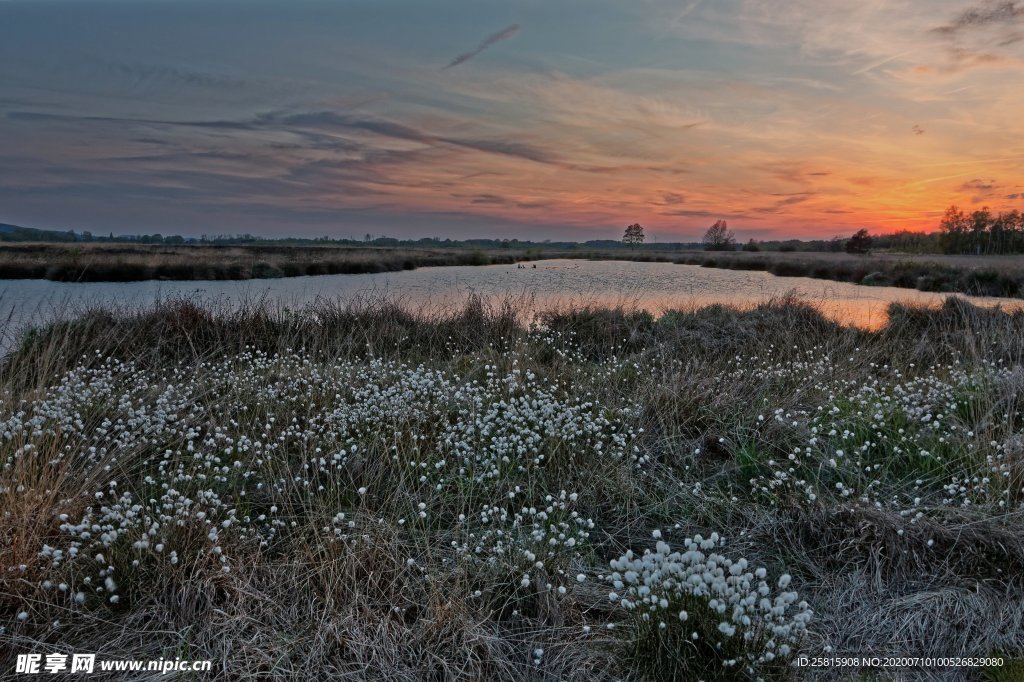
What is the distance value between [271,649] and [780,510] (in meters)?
3.98

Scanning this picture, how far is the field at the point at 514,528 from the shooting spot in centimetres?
318

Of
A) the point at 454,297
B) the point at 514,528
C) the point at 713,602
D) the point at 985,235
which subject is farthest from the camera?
the point at 985,235

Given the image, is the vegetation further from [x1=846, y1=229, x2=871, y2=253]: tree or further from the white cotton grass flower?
the white cotton grass flower

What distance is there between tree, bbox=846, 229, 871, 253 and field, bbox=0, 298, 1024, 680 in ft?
224

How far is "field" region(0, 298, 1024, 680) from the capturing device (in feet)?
10.4

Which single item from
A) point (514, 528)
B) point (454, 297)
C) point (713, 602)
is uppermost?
point (454, 297)

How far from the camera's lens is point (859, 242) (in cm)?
6594

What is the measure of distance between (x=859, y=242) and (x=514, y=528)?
75195 millimetres

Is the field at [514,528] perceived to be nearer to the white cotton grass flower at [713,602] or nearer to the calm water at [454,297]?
the white cotton grass flower at [713,602]

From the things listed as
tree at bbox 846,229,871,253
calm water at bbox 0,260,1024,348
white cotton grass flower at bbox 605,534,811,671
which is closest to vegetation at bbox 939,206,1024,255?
tree at bbox 846,229,871,253

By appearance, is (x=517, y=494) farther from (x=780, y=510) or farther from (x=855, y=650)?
(x=855, y=650)

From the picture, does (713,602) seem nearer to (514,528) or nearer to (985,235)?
(514,528)

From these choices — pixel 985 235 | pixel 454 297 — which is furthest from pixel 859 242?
pixel 454 297

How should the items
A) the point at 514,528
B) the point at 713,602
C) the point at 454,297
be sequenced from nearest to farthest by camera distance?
the point at 713,602 < the point at 514,528 < the point at 454,297
